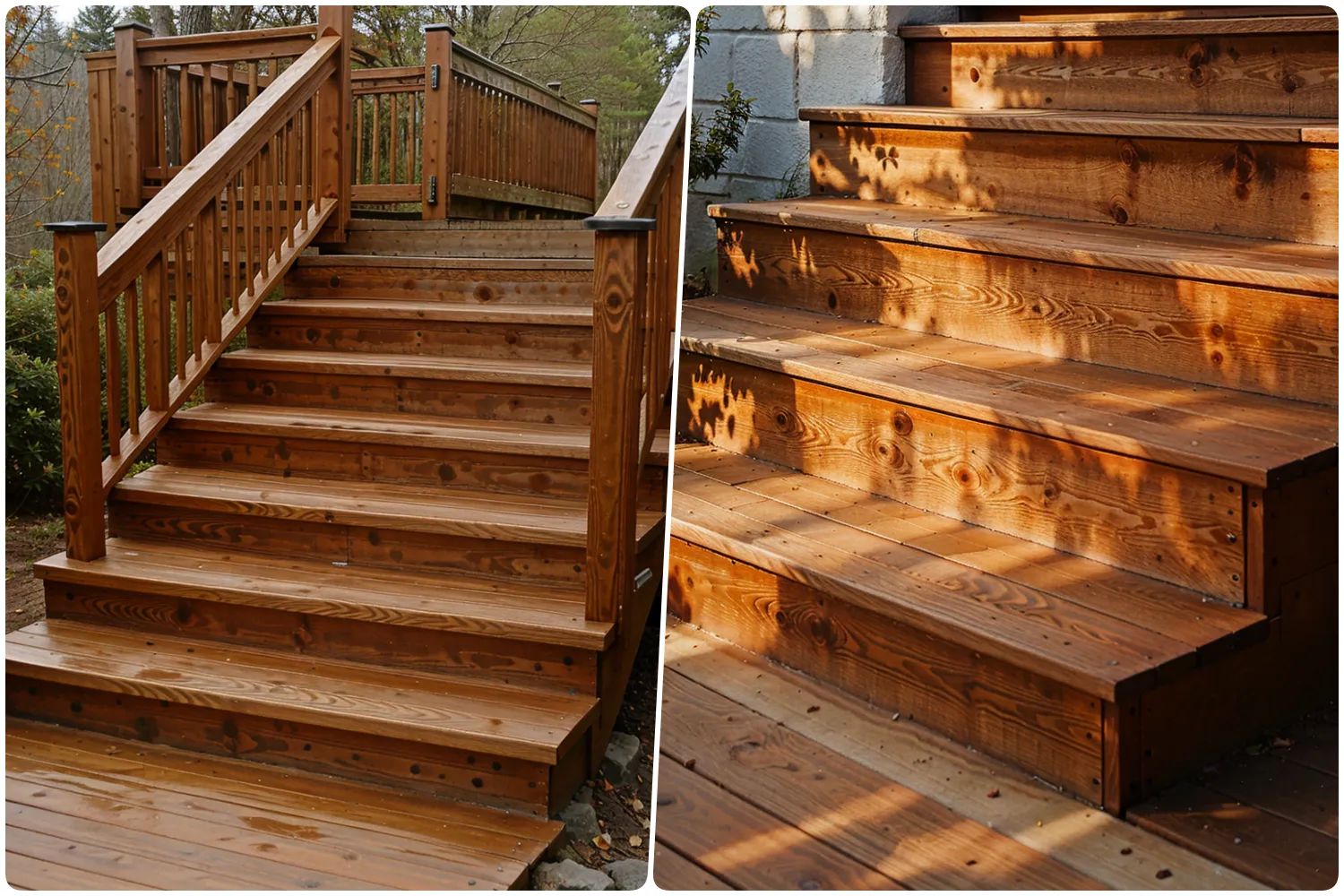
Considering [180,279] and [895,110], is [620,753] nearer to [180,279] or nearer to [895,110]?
[895,110]

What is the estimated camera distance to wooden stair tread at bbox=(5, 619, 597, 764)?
7.89ft

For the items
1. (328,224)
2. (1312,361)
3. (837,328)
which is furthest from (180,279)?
(1312,361)

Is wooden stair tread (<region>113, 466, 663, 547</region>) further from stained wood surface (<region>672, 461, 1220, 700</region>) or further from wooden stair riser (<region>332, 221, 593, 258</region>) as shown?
wooden stair riser (<region>332, 221, 593, 258</region>)

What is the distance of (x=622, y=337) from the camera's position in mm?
2416

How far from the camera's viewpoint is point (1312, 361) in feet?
6.27

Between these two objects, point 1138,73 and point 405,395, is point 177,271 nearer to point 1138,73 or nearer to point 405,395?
point 405,395

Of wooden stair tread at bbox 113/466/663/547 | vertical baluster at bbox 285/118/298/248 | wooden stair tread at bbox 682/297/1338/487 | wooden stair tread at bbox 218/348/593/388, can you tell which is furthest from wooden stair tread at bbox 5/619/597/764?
vertical baluster at bbox 285/118/298/248

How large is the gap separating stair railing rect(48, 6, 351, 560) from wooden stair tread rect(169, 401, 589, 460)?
5.3 inches

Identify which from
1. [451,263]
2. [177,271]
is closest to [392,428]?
[177,271]

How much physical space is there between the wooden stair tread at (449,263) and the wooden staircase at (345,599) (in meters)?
0.03

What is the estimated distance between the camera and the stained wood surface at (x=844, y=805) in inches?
58.2

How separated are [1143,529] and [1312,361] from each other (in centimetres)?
45

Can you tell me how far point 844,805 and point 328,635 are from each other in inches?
63.1

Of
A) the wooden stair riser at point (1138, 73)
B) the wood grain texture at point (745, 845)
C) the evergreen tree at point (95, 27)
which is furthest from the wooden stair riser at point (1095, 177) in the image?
the evergreen tree at point (95, 27)
